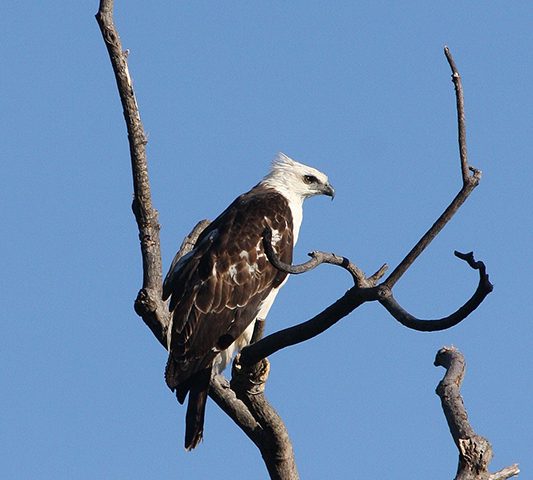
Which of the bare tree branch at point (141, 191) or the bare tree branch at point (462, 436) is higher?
the bare tree branch at point (141, 191)

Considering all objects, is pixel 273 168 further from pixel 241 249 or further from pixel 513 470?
pixel 513 470

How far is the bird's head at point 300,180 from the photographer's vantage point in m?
10.4

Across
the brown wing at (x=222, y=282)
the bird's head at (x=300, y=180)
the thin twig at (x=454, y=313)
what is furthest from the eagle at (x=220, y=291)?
the thin twig at (x=454, y=313)

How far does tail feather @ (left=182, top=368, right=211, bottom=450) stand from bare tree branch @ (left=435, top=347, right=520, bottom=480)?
2.36 m

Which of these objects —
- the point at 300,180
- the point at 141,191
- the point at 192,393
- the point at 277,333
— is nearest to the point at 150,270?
the point at 141,191

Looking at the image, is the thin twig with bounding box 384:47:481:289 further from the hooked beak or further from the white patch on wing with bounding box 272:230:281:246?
the hooked beak

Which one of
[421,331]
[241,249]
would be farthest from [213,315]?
[421,331]

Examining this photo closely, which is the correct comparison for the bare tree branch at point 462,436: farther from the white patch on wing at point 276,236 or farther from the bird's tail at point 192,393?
the white patch on wing at point 276,236

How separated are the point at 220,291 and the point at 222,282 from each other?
8 cm

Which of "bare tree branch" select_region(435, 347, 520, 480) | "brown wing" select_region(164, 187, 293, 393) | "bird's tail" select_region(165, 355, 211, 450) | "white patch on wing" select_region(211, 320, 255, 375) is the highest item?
"brown wing" select_region(164, 187, 293, 393)

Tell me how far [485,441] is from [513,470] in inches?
14.5

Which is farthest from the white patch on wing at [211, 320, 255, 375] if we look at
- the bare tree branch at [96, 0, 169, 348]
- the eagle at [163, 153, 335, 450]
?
the bare tree branch at [96, 0, 169, 348]

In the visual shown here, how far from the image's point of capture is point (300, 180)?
10.5 m

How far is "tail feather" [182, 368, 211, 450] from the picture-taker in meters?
8.19
